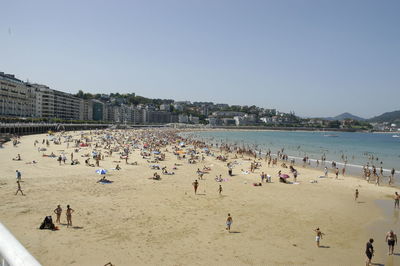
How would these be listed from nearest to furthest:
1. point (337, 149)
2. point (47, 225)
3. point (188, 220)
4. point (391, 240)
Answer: point (391, 240), point (47, 225), point (188, 220), point (337, 149)

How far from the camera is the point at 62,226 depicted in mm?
11727

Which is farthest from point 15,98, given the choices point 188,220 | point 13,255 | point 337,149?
point 13,255

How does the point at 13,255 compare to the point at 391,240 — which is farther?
the point at 391,240

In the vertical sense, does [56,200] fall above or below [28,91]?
below

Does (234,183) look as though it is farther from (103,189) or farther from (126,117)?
(126,117)

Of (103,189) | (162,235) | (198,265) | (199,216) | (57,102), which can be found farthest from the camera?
(57,102)

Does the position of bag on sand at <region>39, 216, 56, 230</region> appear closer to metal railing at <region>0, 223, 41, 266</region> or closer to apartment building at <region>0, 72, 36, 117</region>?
metal railing at <region>0, 223, 41, 266</region>

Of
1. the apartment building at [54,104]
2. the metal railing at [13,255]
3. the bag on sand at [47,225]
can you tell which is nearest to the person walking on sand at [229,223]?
the bag on sand at [47,225]

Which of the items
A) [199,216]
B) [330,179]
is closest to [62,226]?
[199,216]

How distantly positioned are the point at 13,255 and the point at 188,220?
12.2 m

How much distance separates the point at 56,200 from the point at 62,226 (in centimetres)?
386

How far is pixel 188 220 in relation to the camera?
520 inches

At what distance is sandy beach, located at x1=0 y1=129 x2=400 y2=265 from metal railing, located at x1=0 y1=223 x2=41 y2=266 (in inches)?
325

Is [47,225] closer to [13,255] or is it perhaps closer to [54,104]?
[13,255]
